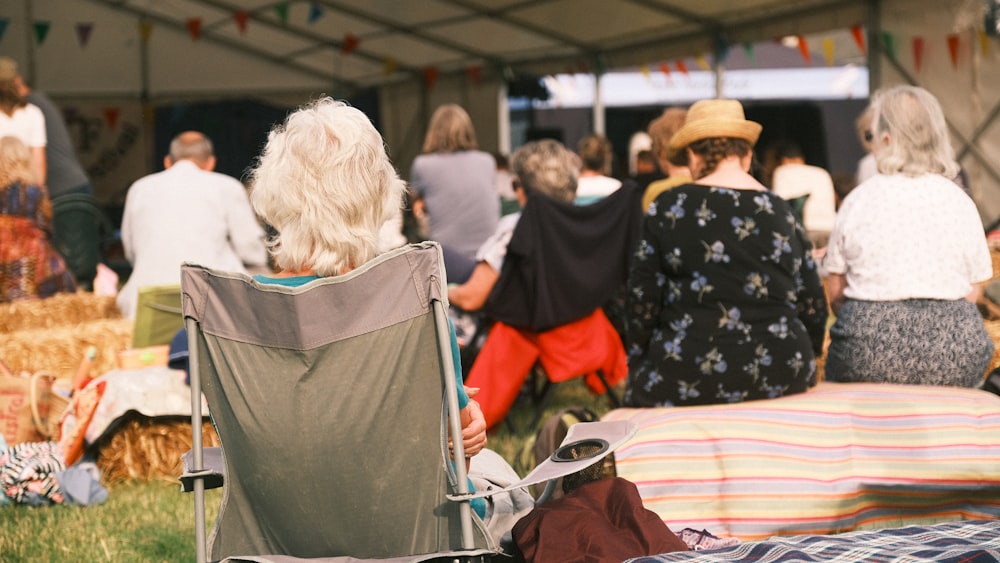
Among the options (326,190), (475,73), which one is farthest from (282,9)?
(326,190)

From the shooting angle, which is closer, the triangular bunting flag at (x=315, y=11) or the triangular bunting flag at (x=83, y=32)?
the triangular bunting flag at (x=315, y=11)

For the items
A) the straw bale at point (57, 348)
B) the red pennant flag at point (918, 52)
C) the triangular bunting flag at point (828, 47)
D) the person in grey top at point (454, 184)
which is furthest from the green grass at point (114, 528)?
the triangular bunting flag at point (828, 47)

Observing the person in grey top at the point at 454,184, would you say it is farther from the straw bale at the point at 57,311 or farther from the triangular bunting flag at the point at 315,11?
the triangular bunting flag at the point at 315,11

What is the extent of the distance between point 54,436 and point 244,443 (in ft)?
8.62

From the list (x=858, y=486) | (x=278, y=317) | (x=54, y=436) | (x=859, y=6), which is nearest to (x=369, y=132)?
(x=278, y=317)

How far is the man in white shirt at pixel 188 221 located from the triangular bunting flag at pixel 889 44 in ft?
20.3

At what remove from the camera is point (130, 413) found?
4.07 m

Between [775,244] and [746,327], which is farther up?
[775,244]

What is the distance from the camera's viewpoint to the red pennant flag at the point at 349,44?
14.8 m

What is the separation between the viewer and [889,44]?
9.30 m

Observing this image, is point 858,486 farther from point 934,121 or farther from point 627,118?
point 627,118

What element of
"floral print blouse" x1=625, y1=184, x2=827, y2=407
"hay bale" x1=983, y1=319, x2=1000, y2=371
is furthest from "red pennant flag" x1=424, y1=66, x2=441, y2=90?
"floral print blouse" x1=625, y1=184, x2=827, y2=407

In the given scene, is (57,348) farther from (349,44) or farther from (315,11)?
(349,44)

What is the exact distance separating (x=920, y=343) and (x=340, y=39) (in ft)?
41.4
